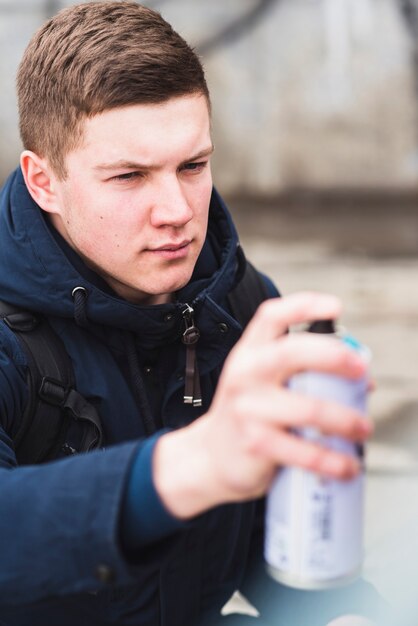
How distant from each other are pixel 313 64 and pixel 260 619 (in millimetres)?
6911

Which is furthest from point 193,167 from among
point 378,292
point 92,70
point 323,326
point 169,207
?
point 378,292

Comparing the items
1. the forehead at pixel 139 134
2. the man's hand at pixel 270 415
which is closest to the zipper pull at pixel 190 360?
the forehead at pixel 139 134

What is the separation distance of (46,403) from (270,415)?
2.65ft

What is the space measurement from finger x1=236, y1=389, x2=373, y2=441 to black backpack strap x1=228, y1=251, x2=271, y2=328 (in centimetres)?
115

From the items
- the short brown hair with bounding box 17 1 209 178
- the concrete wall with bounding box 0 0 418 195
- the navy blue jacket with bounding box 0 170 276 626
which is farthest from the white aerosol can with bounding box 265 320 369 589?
the concrete wall with bounding box 0 0 418 195

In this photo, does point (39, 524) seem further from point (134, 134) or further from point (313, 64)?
point (313, 64)

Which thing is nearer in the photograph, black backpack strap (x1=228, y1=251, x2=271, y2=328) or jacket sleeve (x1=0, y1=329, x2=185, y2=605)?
jacket sleeve (x1=0, y1=329, x2=185, y2=605)

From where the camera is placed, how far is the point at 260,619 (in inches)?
89.4

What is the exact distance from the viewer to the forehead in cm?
192

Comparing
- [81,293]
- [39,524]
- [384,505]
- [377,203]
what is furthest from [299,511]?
[377,203]

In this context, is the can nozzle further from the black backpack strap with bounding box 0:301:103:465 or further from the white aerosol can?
the black backpack strap with bounding box 0:301:103:465

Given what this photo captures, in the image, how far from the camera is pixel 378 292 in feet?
21.5

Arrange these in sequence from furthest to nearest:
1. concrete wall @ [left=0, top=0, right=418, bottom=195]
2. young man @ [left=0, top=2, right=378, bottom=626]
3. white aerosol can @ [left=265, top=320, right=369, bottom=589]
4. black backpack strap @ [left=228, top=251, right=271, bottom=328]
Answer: concrete wall @ [left=0, top=0, right=418, bottom=195], black backpack strap @ [left=228, top=251, right=271, bottom=328], young man @ [left=0, top=2, right=378, bottom=626], white aerosol can @ [left=265, top=320, right=369, bottom=589]

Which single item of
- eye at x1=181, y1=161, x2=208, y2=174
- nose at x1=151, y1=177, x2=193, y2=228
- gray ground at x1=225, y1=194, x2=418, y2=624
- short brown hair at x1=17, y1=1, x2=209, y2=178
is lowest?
gray ground at x1=225, y1=194, x2=418, y2=624
